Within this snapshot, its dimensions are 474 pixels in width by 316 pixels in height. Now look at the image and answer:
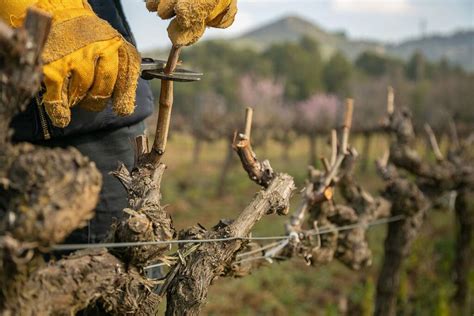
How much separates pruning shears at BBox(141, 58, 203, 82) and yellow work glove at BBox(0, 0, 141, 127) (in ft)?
0.26

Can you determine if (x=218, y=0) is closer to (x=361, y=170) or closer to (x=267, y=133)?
(x=361, y=170)

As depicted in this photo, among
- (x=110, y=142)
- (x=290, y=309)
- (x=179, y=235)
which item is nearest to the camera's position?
(x=179, y=235)

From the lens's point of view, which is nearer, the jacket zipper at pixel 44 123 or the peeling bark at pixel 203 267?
the peeling bark at pixel 203 267

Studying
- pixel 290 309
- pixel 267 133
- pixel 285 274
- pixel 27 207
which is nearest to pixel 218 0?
pixel 27 207

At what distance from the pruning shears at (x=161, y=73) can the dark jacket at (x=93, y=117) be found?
281 millimetres

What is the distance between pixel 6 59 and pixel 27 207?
29 cm

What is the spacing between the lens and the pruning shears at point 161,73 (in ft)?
5.93

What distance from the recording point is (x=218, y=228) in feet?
6.49

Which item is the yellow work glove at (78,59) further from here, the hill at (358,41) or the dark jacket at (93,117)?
the hill at (358,41)

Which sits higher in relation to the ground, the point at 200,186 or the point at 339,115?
the point at 339,115

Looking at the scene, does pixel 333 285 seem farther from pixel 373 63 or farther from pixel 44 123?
pixel 373 63

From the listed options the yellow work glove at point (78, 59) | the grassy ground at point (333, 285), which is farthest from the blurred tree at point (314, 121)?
the yellow work glove at point (78, 59)

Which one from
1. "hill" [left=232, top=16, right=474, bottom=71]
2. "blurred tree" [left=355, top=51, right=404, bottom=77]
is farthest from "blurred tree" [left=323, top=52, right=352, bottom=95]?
"hill" [left=232, top=16, right=474, bottom=71]

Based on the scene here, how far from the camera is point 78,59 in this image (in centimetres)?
163
